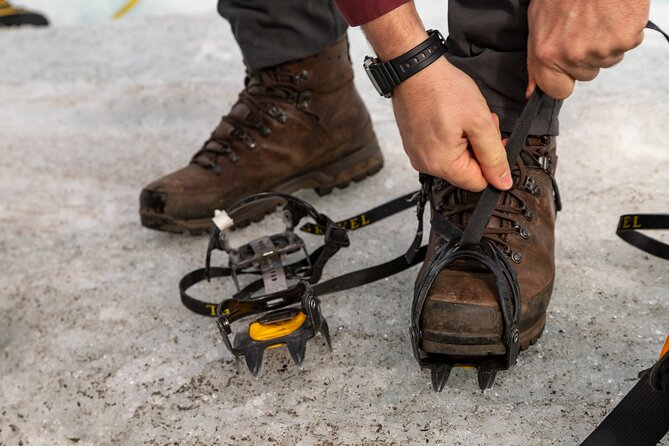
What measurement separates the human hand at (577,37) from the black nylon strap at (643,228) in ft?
1.69

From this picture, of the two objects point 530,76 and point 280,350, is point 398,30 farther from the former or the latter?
point 280,350

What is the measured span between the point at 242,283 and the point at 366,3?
86 cm

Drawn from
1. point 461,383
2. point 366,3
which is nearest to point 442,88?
point 366,3

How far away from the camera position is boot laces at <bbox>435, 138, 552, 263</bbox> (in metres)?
1.40

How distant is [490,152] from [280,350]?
0.62m

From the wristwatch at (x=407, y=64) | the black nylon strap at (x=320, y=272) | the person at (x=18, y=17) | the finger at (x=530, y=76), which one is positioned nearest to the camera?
the wristwatch at (x=407, y=64)

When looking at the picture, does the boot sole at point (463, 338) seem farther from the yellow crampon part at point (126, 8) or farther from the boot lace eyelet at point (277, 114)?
the yellow crampon part at point (126, 8)

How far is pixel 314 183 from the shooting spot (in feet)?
7.16

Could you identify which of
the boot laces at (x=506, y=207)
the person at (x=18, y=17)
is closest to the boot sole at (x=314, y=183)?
the boot laces at (x=506, y=207)

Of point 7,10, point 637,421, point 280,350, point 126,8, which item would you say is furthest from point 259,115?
point 126,8

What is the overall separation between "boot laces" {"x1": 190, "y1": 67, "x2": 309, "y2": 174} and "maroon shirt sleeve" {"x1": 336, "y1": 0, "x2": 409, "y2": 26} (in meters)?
0.84

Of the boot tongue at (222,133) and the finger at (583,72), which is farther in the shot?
the boot tongue at (222,133)

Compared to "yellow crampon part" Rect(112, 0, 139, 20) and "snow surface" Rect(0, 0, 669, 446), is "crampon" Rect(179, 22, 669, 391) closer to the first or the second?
"snow surface" Rect(0, 0, 669, 446)

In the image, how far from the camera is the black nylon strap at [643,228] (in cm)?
164
